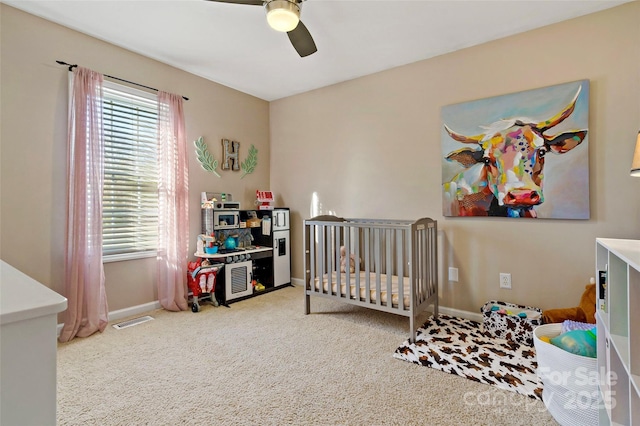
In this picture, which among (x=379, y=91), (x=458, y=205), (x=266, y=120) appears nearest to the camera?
(x=458, y=205)

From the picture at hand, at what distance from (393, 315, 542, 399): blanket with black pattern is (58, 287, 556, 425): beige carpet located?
0.25 feet

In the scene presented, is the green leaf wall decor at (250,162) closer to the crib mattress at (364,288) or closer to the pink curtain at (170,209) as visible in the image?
the pink curtain at (170,209)

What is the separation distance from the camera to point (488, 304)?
2568 millimetres

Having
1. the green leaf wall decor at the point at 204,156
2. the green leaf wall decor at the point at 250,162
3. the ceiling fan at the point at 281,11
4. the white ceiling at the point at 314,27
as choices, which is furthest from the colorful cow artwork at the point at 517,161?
the green leaf wall decor at the point at 204,156

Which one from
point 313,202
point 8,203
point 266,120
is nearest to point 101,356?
point 8,203

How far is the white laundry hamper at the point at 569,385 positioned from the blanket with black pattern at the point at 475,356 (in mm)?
183

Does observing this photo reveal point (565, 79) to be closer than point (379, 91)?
Yes

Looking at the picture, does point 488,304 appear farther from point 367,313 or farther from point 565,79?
point 565,79

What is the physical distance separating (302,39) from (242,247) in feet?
7.64

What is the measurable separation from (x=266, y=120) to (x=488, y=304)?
11.0 feet

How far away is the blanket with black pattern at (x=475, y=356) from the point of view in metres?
1.79

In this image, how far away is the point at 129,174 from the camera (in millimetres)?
2875

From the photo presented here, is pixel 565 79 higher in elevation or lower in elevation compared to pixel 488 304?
higher

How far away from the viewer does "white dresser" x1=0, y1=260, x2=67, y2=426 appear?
60 cm
